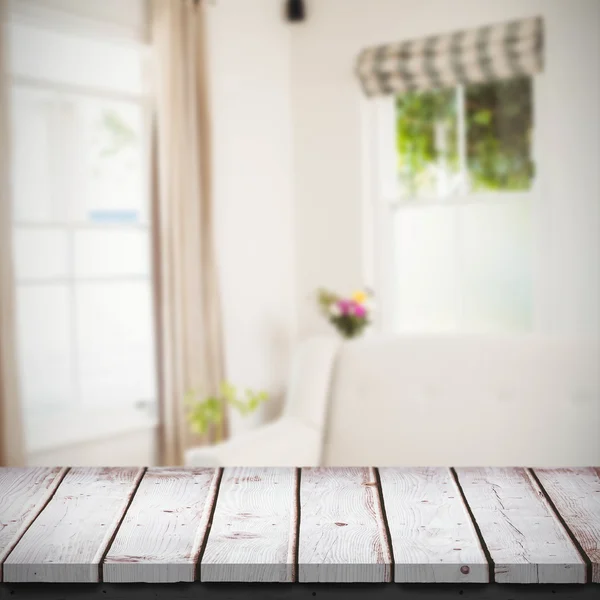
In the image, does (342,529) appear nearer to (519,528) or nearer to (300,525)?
(300,525)

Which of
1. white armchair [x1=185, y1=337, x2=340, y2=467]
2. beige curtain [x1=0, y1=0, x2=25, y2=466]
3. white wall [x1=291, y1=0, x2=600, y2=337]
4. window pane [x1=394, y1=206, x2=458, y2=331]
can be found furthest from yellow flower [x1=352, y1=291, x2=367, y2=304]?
beige curtain [x1=0, y1=0, x2=25, y2=466]

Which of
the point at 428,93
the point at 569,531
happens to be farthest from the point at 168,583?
the point at 428,93

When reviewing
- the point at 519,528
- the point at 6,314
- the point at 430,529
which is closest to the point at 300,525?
the point at 430,529

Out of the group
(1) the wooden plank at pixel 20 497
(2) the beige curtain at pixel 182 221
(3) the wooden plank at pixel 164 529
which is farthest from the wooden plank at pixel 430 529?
(2) the beige curtain at pixel 182 221

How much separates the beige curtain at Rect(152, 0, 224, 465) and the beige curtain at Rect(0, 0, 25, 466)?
692 millimetres

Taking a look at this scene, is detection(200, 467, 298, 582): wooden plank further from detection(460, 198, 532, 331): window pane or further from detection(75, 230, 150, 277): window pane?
detection(460, 198, 532, 331): window pane

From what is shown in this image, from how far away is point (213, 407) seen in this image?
3.12 metres

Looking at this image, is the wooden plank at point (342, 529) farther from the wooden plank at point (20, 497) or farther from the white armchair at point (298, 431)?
the white armchair at point (298, 431)

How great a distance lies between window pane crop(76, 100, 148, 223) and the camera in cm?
316

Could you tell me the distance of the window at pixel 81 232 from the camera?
2.95 metres

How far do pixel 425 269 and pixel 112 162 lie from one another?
162cm

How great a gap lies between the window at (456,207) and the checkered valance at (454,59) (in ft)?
0.49

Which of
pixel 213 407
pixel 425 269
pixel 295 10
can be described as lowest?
pixel 213 407

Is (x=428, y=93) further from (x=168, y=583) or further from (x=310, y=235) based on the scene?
(x=168, y=583)
